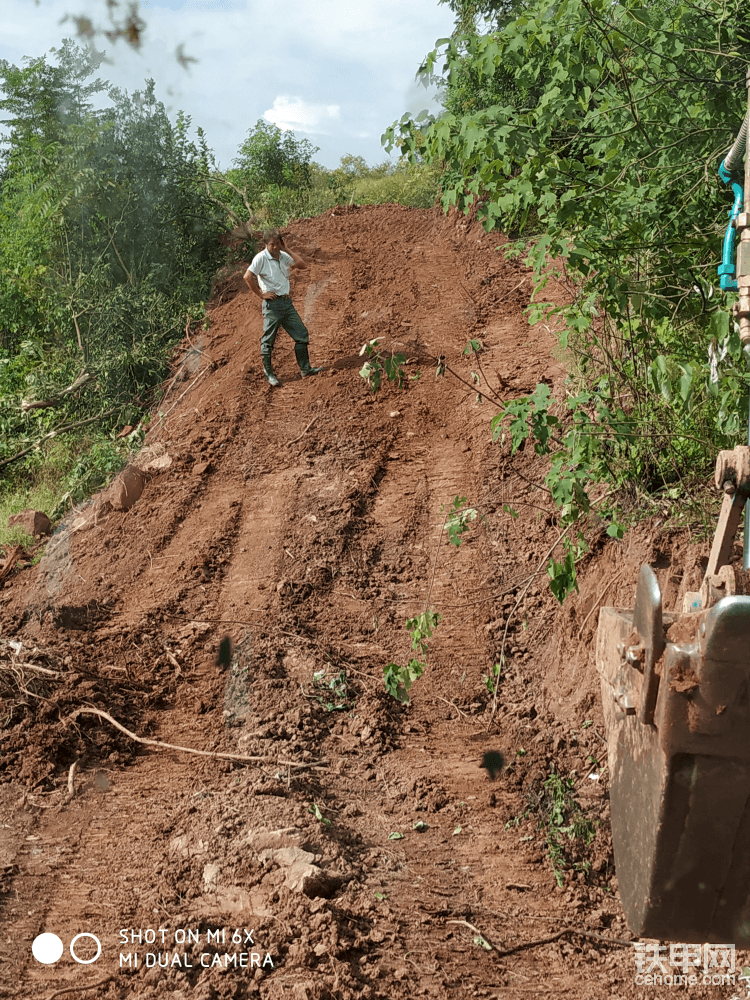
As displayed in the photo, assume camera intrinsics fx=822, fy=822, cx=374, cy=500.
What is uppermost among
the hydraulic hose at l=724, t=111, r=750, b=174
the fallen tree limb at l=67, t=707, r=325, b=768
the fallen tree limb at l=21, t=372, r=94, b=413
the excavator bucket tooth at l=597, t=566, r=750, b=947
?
the fallen tree limb at l=21, t=372, r=94, b=413

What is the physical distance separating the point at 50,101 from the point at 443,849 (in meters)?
12.4

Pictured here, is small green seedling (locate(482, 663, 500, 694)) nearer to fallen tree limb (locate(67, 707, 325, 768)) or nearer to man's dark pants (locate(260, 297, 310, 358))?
fallen tree limb (locate(67, 707, 325, 768))

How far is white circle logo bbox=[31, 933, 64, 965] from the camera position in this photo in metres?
3.07

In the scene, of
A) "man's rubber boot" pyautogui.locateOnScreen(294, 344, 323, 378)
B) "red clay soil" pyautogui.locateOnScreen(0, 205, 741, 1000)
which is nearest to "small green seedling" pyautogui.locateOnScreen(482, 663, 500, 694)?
"red clay soil" pyautogui.locateOnScreen(0, 205, 741, 1000)

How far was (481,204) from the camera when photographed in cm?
454

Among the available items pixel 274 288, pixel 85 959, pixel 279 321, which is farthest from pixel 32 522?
pixel 85 959

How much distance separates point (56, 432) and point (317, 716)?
6723 millimetres

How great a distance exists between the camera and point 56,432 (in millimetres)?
10102

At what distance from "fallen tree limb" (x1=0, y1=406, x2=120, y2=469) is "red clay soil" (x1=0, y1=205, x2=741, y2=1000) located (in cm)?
159

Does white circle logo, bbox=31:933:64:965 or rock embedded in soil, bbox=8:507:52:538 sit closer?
white circle logo, bbox=31:933:64:965

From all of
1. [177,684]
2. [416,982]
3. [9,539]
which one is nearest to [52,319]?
[9,539]

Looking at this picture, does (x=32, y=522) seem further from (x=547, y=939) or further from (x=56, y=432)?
(x=547, y=939)

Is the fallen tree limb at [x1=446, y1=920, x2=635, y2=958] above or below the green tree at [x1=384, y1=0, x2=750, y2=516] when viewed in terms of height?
below

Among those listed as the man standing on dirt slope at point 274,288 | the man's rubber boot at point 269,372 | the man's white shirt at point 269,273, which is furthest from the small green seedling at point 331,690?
→ the man's white shirt at point 269,273
